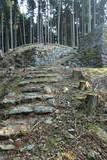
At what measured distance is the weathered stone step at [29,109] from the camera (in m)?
5.24

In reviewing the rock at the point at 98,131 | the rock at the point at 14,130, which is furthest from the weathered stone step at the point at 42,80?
the rock at the point at 98,131

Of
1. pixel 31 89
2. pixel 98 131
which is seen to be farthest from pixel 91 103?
pixel 31 89

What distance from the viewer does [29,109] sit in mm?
5355

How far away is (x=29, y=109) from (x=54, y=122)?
2.39 feet

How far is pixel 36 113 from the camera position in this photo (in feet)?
17.0

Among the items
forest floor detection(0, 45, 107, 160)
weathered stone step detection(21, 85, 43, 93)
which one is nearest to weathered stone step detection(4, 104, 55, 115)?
forest floor detection(0, 45, 107, 160)

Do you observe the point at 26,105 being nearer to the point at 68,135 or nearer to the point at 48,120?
the point at 48,120

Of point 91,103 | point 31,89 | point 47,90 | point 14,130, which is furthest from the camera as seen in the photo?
point 31,89

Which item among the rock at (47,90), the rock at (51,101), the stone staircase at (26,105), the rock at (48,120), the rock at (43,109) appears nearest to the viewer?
the stone staircase at (26,105)

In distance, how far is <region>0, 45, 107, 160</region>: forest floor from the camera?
405 centimetres

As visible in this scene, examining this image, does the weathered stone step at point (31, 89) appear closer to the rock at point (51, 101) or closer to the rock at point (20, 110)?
the rock at point (51, 101)

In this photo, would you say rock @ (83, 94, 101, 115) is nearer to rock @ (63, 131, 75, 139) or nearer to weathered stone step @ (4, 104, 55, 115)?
weathered stone step @ (4, 104, 55, 115)

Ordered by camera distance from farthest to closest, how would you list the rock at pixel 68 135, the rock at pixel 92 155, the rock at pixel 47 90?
the rock at pixel 47 90
the rock at pixel 68 135
the rock at pixel 92 155

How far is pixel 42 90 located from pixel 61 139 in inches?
92.5
